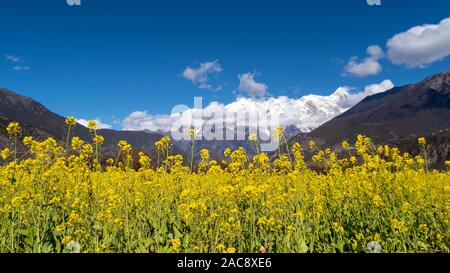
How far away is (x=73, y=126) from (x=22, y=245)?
5.65 feet

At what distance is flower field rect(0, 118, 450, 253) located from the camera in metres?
3.76

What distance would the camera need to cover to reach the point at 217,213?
4.11m

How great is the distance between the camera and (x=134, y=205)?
5.39 m

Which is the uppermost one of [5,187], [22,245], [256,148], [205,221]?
[256,148]

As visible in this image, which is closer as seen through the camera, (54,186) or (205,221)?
(205,221)

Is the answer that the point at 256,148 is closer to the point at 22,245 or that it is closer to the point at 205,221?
the point at 205,221

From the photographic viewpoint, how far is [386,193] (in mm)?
5125

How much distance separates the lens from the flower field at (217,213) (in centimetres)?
376

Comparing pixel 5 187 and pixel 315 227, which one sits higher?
pixel 5 187

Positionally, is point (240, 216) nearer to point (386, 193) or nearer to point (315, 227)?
point (315, 227)
